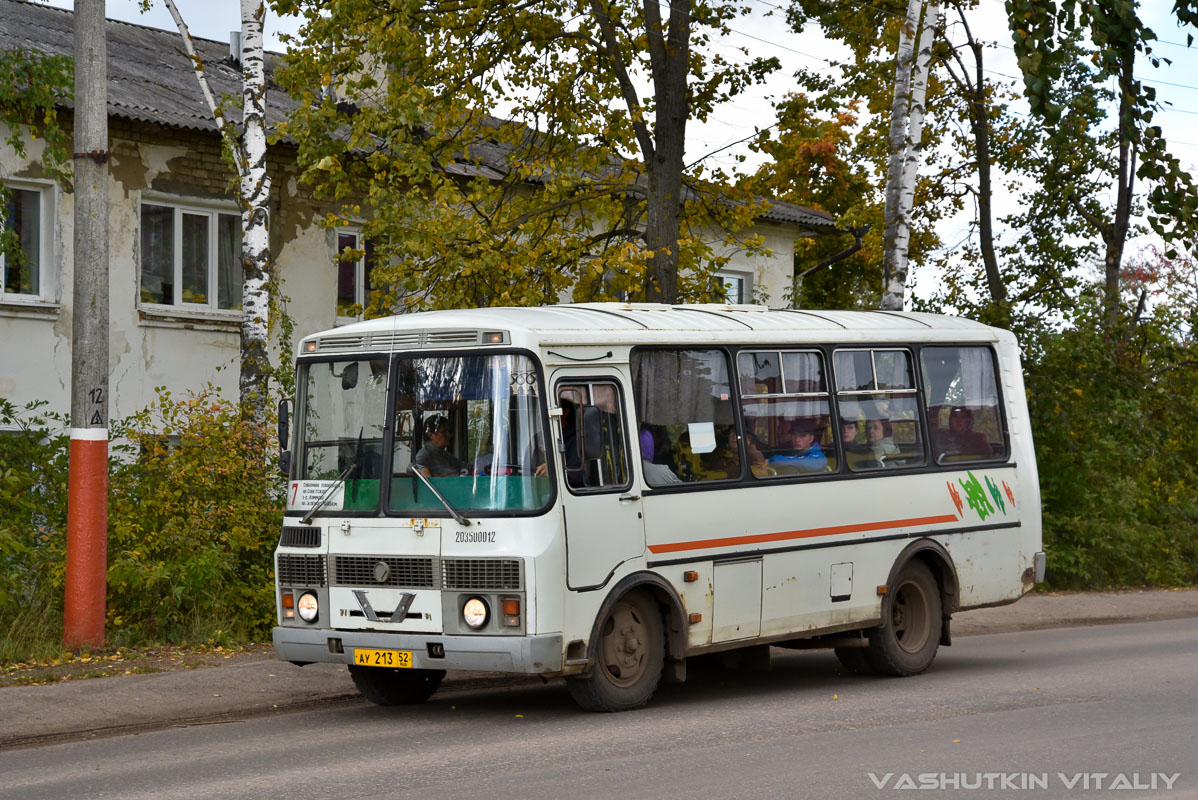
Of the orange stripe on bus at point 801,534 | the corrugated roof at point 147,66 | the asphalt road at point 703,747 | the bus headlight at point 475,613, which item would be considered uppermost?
the corrugated roof at point 147,66

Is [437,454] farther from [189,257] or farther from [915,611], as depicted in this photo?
[189,257]

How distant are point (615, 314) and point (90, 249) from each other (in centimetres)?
482

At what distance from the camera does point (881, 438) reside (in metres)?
13.0

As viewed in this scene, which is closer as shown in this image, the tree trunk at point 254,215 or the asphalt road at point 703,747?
the asphalt road at point 703,747

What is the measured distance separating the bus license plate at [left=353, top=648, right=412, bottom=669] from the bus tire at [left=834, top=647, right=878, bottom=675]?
436cm

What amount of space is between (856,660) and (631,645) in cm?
313

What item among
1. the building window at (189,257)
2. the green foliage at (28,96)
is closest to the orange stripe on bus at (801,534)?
the green foliage at (28,96)

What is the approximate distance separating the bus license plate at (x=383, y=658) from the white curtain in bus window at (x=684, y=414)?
2.11 metres

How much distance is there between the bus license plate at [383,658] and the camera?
33.4 feet

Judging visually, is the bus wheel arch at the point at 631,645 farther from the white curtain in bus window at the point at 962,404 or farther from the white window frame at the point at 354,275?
the white window frame at the point at 354,275

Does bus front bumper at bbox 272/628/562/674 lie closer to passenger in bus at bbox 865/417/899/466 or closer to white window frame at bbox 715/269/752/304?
passenger in bus at bbox 865/417/899/466

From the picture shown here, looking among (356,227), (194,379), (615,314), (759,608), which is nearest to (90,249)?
(615,314)

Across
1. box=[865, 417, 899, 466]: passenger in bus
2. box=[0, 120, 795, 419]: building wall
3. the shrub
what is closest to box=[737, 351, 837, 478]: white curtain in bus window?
box=[865, 417, 899, 466]: passenger in bus

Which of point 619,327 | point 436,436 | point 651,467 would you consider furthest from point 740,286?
point 436,436
